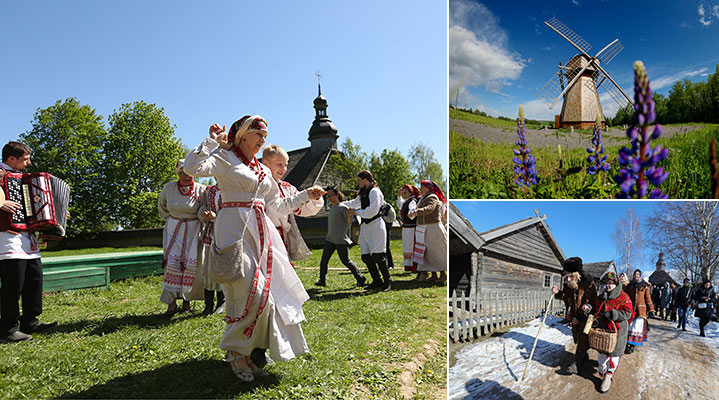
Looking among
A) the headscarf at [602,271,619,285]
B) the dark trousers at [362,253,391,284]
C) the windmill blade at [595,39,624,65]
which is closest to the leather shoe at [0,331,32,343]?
the dark trousers at [362,253,391,284]

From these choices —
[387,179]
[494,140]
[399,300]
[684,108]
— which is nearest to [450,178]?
[494,140]

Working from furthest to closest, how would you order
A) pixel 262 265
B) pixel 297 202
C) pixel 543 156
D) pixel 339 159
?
pixel 339 159
pixel 297 202
pixel 262 265
pixel 543 156

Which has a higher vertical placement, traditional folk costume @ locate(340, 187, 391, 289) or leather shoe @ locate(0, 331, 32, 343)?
traditional folk costume @ locate(340, 187, 391, 289)

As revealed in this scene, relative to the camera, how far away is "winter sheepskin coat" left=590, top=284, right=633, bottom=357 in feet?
8.48

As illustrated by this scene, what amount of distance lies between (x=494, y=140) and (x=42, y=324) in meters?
4.97

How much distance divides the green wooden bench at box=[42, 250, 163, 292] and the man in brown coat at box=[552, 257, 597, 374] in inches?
292

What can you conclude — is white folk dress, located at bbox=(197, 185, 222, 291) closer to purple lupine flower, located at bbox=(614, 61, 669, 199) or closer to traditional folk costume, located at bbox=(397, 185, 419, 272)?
traditional folk costume, located at bbox=(397, 185, 419, 272)

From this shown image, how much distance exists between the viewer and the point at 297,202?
3564 mm

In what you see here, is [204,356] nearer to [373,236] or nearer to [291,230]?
[291,230]

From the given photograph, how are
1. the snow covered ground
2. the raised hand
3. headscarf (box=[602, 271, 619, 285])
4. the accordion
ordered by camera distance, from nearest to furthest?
the snow covered ground, headscarf (box=[602, 271, 619, 285]), the raised hand, the accordion

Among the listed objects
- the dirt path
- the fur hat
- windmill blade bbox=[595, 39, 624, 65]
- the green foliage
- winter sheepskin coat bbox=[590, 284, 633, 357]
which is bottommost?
winter sheepskin coat bbox=[590, 284, 633, 357]

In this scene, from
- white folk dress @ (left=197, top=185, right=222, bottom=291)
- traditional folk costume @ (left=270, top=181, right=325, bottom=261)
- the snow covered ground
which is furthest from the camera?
white folk dress @ (left=197, top=185, right=222, bottom=291)

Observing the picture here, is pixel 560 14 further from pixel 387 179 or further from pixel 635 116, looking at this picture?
pixel 387 179

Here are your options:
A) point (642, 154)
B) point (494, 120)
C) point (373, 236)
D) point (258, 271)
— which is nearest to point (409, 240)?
point (373, 236)
